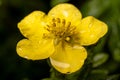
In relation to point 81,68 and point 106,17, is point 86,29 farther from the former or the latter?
point 106,17

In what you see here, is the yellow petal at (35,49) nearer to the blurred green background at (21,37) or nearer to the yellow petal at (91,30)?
the yellow petal at (91,30)

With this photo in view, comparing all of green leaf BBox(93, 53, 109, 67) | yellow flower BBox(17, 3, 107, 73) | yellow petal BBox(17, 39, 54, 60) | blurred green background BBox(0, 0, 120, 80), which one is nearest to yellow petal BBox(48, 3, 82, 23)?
yellow flower BBox(17, 3, 107, 73)

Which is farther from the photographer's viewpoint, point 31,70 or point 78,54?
point 31,70

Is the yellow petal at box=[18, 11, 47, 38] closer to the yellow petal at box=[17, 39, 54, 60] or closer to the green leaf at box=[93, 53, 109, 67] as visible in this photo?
the yellow petal at box=[17, 39, 54, 60]

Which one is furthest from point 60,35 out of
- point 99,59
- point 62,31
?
point 99,59

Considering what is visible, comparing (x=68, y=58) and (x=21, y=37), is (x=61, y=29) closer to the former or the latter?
(x=68, y=58)

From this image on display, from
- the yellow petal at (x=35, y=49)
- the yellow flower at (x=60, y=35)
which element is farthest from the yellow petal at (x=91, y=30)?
the yellow petal at (x=35, y=49)

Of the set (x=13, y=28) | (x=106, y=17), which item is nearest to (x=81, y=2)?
(x=106, y=17)

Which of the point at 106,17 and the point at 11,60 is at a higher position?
the point at 106,17
